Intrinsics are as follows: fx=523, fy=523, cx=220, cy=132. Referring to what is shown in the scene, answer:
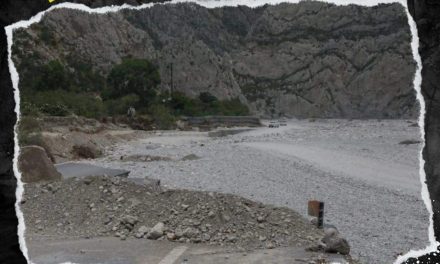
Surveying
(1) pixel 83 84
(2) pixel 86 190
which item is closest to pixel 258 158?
(2) pixel 86 190

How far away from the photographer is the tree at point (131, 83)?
156 ft

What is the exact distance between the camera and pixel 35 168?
10219mm

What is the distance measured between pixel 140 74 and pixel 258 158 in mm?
29126

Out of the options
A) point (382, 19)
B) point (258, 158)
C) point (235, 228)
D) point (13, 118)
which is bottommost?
point (258, 158)

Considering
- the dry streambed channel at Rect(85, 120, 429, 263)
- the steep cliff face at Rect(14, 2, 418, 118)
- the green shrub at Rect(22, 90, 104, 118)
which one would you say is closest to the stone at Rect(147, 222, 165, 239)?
the dry streambed channel at Rect(85, 120, 429, 263)

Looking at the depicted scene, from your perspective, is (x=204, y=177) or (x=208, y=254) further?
(x=204, y=177)

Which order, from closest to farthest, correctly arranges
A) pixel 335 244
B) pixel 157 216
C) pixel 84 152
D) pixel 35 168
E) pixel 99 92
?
pixel 335 244 < pixel 157 216 < pixel 35 168 < pixel 84 152 < pixel 99 92

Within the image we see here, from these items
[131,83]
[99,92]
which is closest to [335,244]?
[131,83]

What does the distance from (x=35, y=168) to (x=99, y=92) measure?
4097 cm

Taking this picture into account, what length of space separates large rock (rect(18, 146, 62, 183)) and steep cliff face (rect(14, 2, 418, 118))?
171ft

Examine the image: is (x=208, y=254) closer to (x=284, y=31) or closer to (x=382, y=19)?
(x=382, y=19)

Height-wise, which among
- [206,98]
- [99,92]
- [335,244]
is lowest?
[206,98]

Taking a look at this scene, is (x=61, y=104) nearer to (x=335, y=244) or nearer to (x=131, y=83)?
(x=131, y=83)

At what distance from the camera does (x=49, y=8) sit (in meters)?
3.97
